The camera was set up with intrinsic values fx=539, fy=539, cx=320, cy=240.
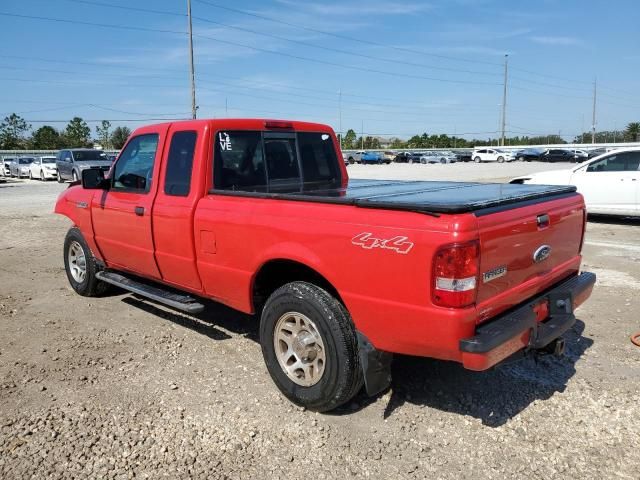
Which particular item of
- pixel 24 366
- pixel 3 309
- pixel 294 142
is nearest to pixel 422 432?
pixel 294 142

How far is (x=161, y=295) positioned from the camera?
4.70 m

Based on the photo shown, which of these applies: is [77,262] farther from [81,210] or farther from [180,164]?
[180,164]

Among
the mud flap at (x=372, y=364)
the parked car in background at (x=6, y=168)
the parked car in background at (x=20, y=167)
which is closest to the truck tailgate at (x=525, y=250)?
the mud flap at (x=372, y=364)

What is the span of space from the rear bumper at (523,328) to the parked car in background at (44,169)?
30978mm

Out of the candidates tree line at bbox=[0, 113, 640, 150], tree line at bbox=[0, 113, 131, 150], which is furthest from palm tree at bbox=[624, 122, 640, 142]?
tree line at bbox=[0, 113, 131, 150]

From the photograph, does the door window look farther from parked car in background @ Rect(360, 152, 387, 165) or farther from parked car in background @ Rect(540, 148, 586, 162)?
parked car in background @ Rect(360, 152, 387, 165)

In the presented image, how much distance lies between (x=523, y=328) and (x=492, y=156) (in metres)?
65.4

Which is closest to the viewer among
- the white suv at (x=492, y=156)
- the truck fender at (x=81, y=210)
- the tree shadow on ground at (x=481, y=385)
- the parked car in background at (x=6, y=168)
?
the tree shadow on ground at (x=481, y=385)

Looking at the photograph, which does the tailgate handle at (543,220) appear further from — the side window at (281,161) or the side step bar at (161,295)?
the side step bar at (161,295)

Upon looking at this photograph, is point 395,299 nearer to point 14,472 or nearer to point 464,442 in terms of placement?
point 464,442

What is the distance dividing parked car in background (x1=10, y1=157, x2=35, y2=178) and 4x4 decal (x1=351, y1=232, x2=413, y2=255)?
36.2m

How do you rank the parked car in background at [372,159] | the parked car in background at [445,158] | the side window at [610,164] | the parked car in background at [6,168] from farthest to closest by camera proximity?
1. the parked car in background at [445,158]
2. the parked car in background at [372,159]
3. the parked car in background at [6,168]
4. the side window at [610,164]

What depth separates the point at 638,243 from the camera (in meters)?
9.25

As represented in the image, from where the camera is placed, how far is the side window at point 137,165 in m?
4.93
